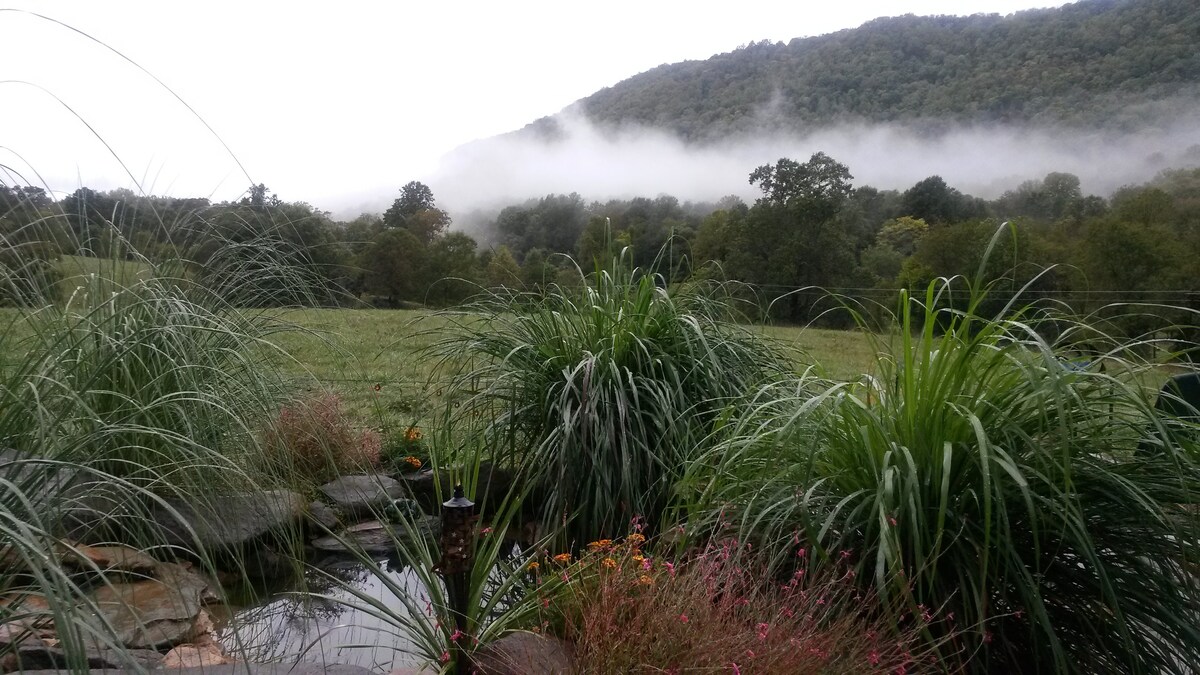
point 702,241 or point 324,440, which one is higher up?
point 702,241

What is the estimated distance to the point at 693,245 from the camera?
372 cm

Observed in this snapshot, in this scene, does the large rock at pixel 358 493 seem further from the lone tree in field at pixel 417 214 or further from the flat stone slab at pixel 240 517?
the lone tree in field at pixel 417 214

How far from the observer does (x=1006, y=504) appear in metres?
1.58

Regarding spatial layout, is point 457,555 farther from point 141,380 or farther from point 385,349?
point 385,349

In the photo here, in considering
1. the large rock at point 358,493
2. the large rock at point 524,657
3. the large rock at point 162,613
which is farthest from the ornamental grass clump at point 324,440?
the large rock at point 524,657

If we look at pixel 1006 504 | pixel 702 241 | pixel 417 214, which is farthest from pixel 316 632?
pixel 417 214

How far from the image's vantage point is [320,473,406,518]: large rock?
2791 millimetres

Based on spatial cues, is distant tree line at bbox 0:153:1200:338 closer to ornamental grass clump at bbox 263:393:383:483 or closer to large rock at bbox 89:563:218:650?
ornamental grass clump at bbox 263:393:383:483

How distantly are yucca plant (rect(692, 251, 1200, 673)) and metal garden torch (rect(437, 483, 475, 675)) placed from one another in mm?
585

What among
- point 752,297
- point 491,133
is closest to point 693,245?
point 752,297

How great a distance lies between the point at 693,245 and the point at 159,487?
2527 mm

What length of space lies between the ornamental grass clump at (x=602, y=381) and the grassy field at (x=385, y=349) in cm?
16

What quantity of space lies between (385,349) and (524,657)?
203 cm

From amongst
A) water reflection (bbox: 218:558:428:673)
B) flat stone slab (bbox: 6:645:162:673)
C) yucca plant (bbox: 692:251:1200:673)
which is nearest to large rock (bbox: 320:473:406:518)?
water reflection (bbox: 218:558:428:673)
